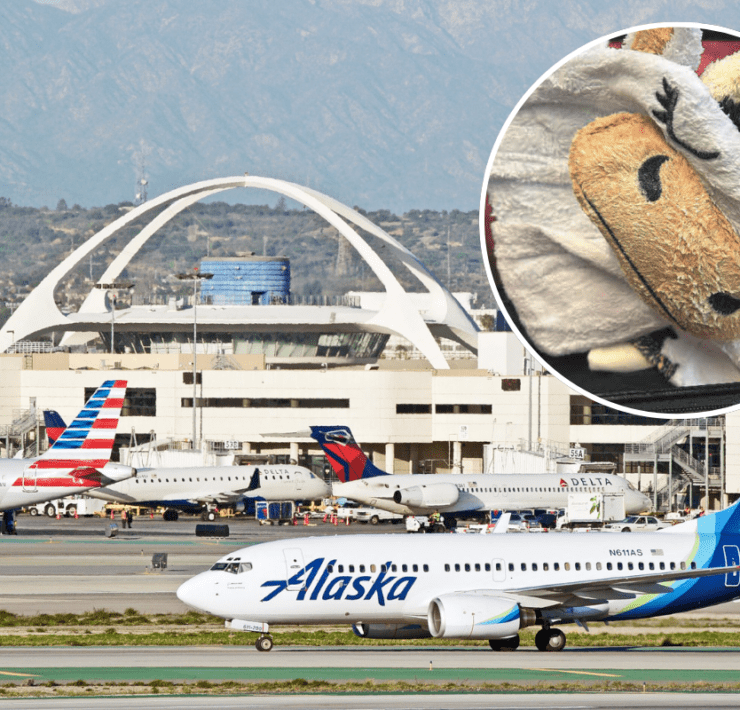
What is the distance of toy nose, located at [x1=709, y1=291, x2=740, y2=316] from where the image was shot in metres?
65.9

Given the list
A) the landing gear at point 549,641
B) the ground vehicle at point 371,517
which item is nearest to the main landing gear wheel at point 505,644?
the landing gear at point 549,641

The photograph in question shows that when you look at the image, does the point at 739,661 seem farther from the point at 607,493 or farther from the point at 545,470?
the point at 545,470

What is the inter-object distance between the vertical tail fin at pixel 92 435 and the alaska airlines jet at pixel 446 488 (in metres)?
17.5

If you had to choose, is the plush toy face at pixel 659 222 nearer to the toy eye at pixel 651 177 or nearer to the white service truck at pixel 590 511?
the toy eye at pixel 651 177

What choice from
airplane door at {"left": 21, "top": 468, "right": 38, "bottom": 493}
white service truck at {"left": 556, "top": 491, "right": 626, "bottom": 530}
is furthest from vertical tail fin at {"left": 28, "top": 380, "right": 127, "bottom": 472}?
white service truck at {"left": 556, "top": 491, "right": 626, "bottom": 530}

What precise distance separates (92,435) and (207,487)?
27.7 meters

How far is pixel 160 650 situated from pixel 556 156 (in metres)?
35.4

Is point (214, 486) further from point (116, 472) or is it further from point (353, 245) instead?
point (353, 245)

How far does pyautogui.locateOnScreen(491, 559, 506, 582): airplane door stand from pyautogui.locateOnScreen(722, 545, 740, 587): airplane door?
631 cm

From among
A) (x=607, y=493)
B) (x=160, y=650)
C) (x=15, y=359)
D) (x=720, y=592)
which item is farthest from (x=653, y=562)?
(x=15, y=359)

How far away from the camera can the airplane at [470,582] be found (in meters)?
38.2

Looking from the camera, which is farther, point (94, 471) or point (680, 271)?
point (94, 471)

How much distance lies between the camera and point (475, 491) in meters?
93.3

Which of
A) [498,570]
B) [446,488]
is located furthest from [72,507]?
[498,570]
